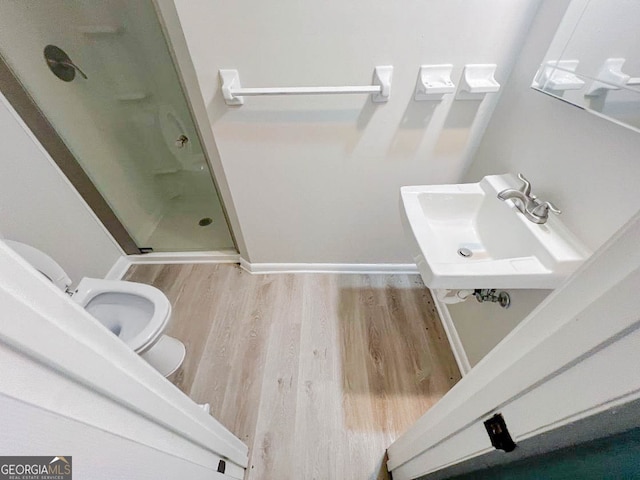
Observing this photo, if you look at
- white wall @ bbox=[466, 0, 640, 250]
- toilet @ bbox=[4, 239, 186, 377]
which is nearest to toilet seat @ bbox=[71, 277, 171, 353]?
toilet @ bbox=[4, 239, 186, 377]

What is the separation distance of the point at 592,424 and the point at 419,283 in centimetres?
134

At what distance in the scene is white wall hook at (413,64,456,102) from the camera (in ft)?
2.97

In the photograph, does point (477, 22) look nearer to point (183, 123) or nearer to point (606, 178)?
point (606, 178)

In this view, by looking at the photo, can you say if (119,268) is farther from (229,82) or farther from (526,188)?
(526,188)

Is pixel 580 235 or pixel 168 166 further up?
pixel 580 235

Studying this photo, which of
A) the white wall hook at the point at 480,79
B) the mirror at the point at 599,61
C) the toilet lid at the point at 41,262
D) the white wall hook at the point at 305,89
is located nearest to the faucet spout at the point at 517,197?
the mirror at the point at 599,61

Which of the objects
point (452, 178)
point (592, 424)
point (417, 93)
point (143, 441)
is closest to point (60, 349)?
point (143, 441)

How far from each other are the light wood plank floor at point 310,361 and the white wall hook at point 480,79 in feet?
3.45

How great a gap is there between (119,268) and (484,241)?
2.12m

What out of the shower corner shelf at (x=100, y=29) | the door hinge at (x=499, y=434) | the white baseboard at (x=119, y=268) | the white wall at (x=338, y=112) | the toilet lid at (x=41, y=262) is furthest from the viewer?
the white baseboard at (x=119, y=268)

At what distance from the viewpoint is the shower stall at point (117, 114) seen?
3.74 ft

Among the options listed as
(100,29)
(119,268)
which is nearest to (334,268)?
(119,268)

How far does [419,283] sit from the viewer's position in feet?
5.14

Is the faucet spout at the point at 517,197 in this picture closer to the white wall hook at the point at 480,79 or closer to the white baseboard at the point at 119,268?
the white wall hook at the point at 480,79
